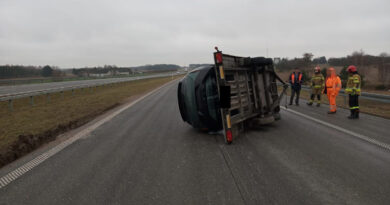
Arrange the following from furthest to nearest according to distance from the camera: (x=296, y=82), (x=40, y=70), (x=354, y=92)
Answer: (x=40, y=70) → (x=296, y=82) → (x=354, y=92)

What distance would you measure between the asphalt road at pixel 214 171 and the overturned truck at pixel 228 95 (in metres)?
0.39

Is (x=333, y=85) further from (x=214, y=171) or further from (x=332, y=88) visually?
(x=214, y=171)

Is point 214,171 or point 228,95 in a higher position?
point 228,95

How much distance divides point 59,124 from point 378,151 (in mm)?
8120

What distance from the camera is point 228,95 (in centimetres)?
435

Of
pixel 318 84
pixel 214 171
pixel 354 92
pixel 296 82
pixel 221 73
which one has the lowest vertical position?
pixel 214 171

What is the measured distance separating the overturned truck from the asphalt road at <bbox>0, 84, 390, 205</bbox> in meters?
0.39

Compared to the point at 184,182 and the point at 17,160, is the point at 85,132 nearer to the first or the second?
the point at 17,160

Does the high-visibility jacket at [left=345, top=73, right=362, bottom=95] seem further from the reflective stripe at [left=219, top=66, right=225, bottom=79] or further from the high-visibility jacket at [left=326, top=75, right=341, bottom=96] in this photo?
the reflective stripe at [left=219, top=66, right=225, bottom=79]

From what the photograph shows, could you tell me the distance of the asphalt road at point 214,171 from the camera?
102 inches

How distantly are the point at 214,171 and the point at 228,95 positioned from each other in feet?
5.42

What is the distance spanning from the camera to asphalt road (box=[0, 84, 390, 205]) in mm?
2582

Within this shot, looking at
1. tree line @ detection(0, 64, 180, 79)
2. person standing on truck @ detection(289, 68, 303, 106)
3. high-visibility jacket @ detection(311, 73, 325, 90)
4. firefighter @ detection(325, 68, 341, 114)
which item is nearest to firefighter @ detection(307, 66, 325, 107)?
high-visibility jacket @ detection(311, 73, 325, 90)

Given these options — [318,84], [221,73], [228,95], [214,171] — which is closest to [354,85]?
[318,84]
